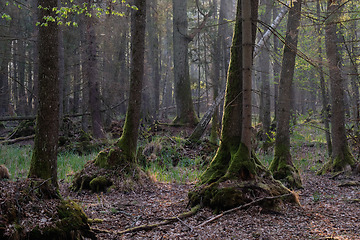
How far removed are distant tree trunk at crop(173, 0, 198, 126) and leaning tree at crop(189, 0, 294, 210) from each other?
379 inches

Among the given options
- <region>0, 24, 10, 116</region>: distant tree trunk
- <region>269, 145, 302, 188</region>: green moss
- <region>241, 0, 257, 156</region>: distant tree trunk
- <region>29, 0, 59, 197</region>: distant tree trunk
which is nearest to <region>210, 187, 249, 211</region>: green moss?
<region>241, 0, 257, 156</region>: distant tree trunk

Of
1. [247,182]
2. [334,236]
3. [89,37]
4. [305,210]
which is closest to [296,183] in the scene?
[305,210]

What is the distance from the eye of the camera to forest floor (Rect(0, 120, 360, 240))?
4340mm

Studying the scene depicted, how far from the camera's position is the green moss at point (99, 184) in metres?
7.16

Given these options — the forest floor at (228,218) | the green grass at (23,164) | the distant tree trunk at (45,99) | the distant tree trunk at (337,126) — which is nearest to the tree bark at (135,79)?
the forest floor at (228,218)

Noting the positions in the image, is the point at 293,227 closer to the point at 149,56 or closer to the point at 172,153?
the point at 172,153

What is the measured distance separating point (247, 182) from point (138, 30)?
4764 millimetres

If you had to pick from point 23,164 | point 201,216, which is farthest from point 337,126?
point 23,164

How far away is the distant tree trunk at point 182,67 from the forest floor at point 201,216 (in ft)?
27.9

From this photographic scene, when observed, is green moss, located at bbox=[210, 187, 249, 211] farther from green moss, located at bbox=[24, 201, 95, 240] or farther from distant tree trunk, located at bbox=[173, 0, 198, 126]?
distant tree trunk, located at bbox=[173, 0, 198, 126]

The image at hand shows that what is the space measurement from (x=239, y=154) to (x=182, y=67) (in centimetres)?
1085

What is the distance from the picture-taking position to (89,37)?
1430 centimetres

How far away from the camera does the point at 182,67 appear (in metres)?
15.9

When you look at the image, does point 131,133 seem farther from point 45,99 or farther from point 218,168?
point 45,99
